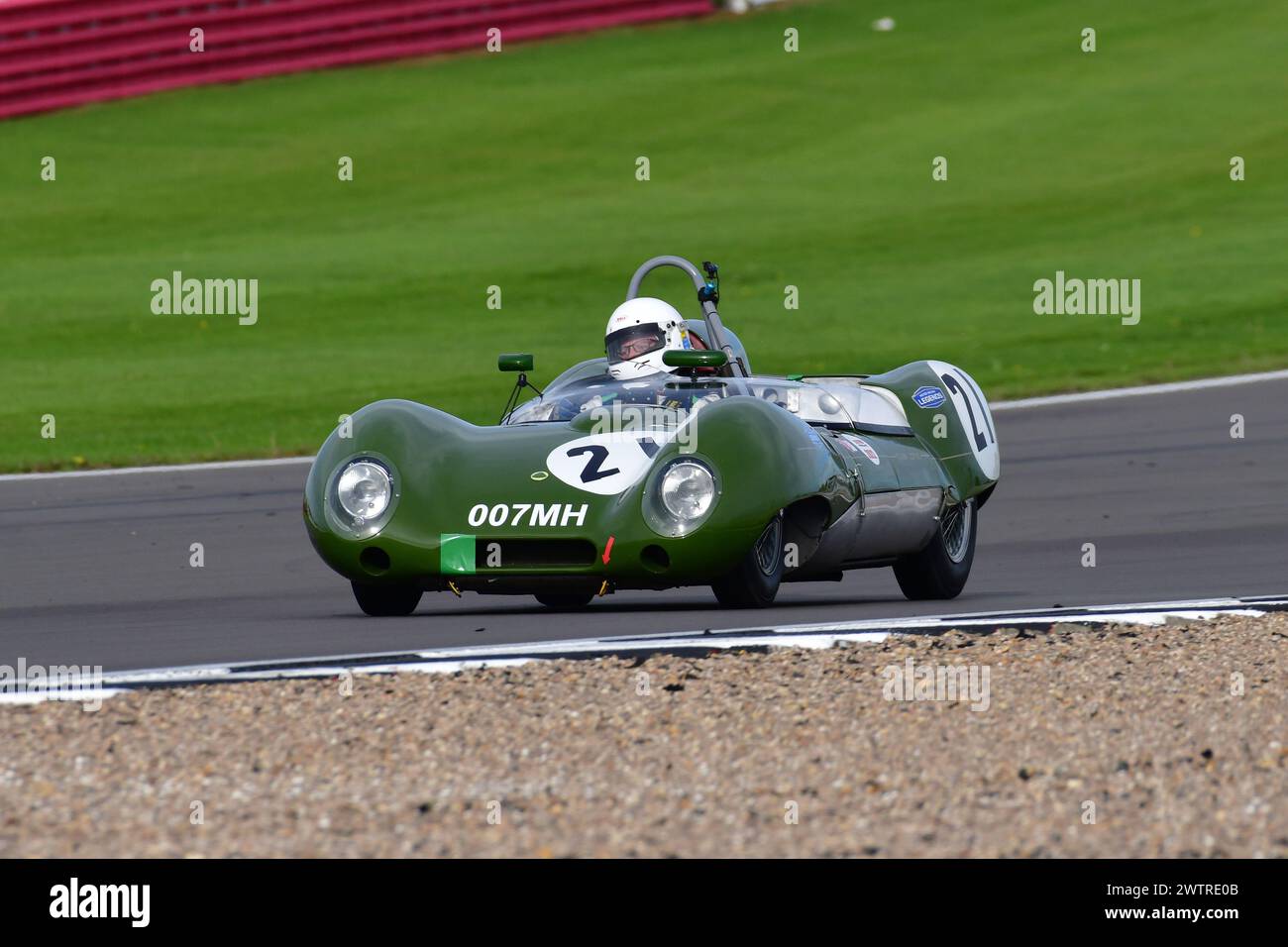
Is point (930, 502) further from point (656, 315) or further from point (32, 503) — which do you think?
point (32, 503)

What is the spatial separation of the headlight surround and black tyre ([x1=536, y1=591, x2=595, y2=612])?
3.27ft

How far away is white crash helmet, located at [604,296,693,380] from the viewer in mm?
9883

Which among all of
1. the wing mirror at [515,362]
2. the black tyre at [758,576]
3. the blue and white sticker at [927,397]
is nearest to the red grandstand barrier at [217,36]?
the wing mirror at [515,362]

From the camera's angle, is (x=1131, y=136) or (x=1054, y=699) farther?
(x=1131, y=136)

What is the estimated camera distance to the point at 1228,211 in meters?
25.7

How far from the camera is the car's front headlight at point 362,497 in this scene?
8.53 metres

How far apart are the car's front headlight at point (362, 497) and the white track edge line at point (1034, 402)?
19.5 feet

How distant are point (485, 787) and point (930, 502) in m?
4.39
